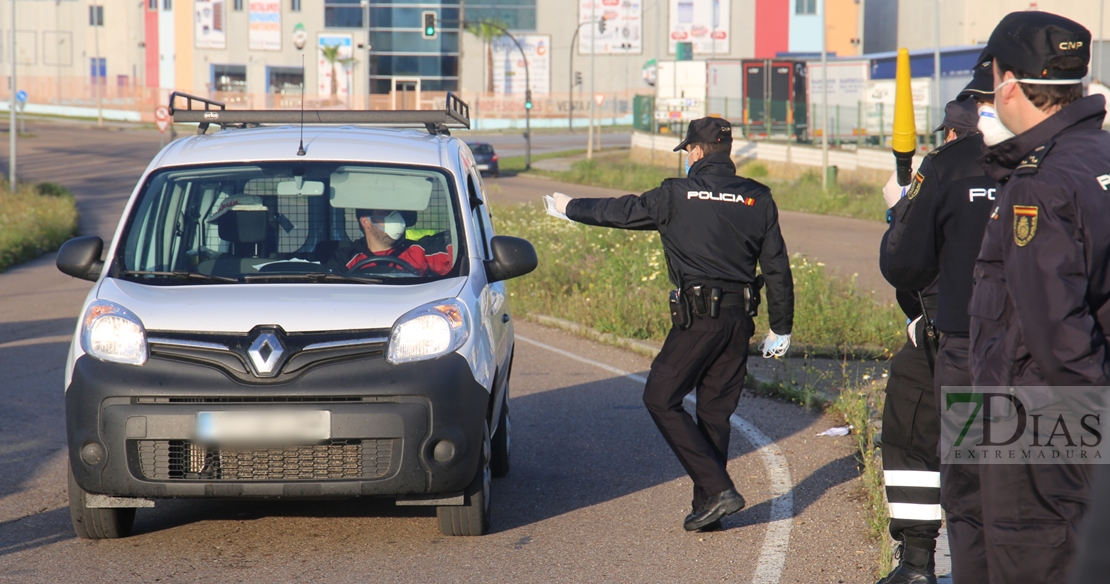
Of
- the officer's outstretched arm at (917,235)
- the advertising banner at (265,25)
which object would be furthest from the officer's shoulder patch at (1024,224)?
the advertising banner at (265,25)

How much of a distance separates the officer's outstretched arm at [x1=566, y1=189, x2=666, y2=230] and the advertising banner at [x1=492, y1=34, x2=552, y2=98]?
79368mm

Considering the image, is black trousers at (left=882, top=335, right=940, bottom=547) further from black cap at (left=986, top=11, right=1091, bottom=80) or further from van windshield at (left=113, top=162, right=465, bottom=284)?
van windshield at (left=113, top=162, right=465, bottom=284)

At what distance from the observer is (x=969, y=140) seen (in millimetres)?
4320

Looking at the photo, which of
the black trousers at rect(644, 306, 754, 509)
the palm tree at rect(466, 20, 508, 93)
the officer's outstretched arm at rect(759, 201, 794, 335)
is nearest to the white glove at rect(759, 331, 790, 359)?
the officer's outstretched arm at rect(759, 201, 794, 335)

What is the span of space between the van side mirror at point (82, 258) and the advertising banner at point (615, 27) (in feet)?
268

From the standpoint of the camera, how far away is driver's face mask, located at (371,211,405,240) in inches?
235

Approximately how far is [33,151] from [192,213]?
1828 inches

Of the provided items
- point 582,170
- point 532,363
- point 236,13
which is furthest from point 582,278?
point 236,13

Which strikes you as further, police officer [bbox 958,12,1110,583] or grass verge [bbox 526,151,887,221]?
grass verge [bbox 526,151,887,221]

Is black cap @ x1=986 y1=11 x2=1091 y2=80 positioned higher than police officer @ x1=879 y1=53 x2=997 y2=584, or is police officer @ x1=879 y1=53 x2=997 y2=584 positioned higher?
black cap @ x1=986 y1=11 x2=1091 y2=80

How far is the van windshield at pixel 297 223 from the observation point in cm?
574

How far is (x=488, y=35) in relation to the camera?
8119 centimetres

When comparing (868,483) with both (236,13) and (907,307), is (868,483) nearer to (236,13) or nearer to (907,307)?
(907,307)

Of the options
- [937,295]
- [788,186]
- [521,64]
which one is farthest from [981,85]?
[521,64]
